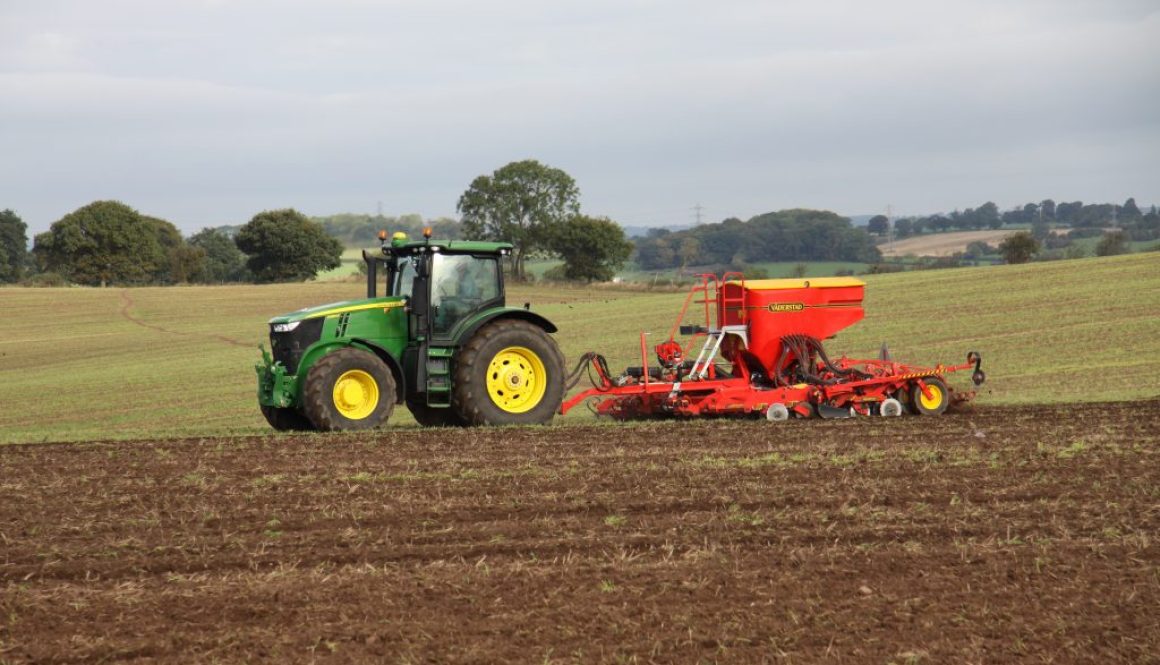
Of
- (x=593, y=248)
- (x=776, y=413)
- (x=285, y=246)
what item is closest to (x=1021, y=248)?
(x=593, y=248)

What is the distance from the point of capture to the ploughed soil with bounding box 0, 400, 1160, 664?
5.83m

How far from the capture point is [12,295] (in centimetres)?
5316

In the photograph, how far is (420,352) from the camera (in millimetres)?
13852

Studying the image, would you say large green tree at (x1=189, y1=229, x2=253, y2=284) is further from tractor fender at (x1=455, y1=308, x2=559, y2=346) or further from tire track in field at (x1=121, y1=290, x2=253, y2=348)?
tractor fender at (x1=455, y1=308, x2=559, y2=346)

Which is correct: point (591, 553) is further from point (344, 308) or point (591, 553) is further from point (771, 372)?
point (771, 372)

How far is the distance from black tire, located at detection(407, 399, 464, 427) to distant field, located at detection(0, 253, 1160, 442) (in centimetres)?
195

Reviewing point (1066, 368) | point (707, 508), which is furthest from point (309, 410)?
point (1066, 368)

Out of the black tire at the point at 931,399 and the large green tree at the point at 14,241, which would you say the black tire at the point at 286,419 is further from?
the large green tree at the point at 14,241

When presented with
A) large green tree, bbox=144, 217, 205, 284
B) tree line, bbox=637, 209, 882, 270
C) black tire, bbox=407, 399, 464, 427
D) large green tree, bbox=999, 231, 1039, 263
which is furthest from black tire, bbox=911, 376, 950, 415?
large green tree, bbox=144, 217, 205, 284

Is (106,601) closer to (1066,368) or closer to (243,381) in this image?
(1066,368)

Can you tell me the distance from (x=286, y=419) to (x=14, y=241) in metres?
104

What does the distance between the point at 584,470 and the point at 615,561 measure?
3.20 metres

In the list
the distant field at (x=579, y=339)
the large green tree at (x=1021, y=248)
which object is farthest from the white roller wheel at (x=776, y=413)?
the large green tree at (x=1021, y=248)

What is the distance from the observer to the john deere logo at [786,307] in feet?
49.6
